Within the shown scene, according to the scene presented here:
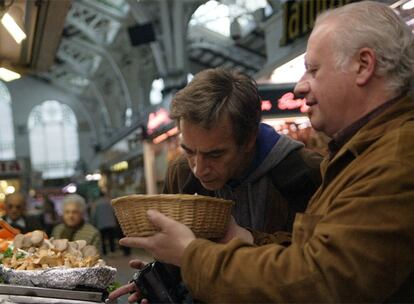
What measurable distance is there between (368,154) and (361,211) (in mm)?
184

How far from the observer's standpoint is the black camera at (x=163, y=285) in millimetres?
1840

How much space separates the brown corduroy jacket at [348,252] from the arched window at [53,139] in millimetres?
47553

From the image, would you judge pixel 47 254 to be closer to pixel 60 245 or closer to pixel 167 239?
pixel 60 245

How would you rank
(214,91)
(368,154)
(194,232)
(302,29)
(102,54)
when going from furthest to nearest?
(102,54) → (302,29) → (214,91) → (194,232) → (368,154)

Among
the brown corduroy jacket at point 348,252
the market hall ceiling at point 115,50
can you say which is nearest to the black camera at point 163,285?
the brown corduroy jacket at point 348,252

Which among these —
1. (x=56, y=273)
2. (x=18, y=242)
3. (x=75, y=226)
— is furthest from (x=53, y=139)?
(x=56, y=273)

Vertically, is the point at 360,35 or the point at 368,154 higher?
the point at 360,35

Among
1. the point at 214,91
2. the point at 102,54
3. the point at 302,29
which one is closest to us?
the point at 214,91

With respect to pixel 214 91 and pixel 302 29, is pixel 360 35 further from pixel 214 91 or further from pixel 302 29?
pixel 302 29

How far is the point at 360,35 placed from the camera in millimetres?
1535

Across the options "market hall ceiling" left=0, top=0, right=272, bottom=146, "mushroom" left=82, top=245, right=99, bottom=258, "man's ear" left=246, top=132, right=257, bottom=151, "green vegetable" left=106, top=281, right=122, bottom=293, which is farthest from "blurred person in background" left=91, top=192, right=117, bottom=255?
"man's ear" left=246, top=132, right=257, bottom=151

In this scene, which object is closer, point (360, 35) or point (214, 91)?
point (360, 35)

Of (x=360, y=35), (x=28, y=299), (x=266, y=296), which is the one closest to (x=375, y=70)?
(x=360, y=35)

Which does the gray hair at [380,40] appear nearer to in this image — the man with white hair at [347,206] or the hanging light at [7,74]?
the man with white hair at [347,206]
